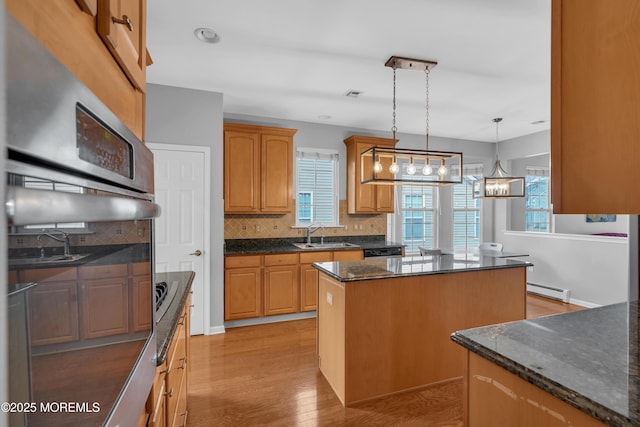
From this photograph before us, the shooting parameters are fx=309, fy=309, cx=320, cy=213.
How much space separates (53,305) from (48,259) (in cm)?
6

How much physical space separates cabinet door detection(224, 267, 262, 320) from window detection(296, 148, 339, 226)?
3.99 ft

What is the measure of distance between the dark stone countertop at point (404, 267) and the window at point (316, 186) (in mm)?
2072

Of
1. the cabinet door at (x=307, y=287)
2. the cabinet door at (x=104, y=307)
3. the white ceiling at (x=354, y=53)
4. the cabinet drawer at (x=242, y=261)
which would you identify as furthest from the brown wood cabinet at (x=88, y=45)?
the cabinet door at (x=307, y=287)

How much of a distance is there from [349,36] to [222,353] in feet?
10.2

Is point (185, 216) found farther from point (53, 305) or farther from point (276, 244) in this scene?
point (53, 305)

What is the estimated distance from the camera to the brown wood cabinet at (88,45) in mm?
423

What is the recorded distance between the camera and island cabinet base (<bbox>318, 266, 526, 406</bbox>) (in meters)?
2.28

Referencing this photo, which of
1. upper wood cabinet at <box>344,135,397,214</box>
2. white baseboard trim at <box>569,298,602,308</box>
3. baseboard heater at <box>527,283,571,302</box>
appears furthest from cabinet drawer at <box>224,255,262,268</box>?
white baseboard trim at <box>569,298,602,308</box>

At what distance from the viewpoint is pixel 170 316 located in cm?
141

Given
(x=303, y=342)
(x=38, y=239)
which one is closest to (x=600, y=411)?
(x=38, y=239)

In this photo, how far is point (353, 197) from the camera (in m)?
4.79

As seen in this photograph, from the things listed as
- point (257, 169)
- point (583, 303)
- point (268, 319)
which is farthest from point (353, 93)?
point (583, 303)

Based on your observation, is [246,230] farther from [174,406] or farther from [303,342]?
[174,406]

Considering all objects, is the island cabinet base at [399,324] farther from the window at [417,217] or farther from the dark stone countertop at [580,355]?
the window at [417,217]
